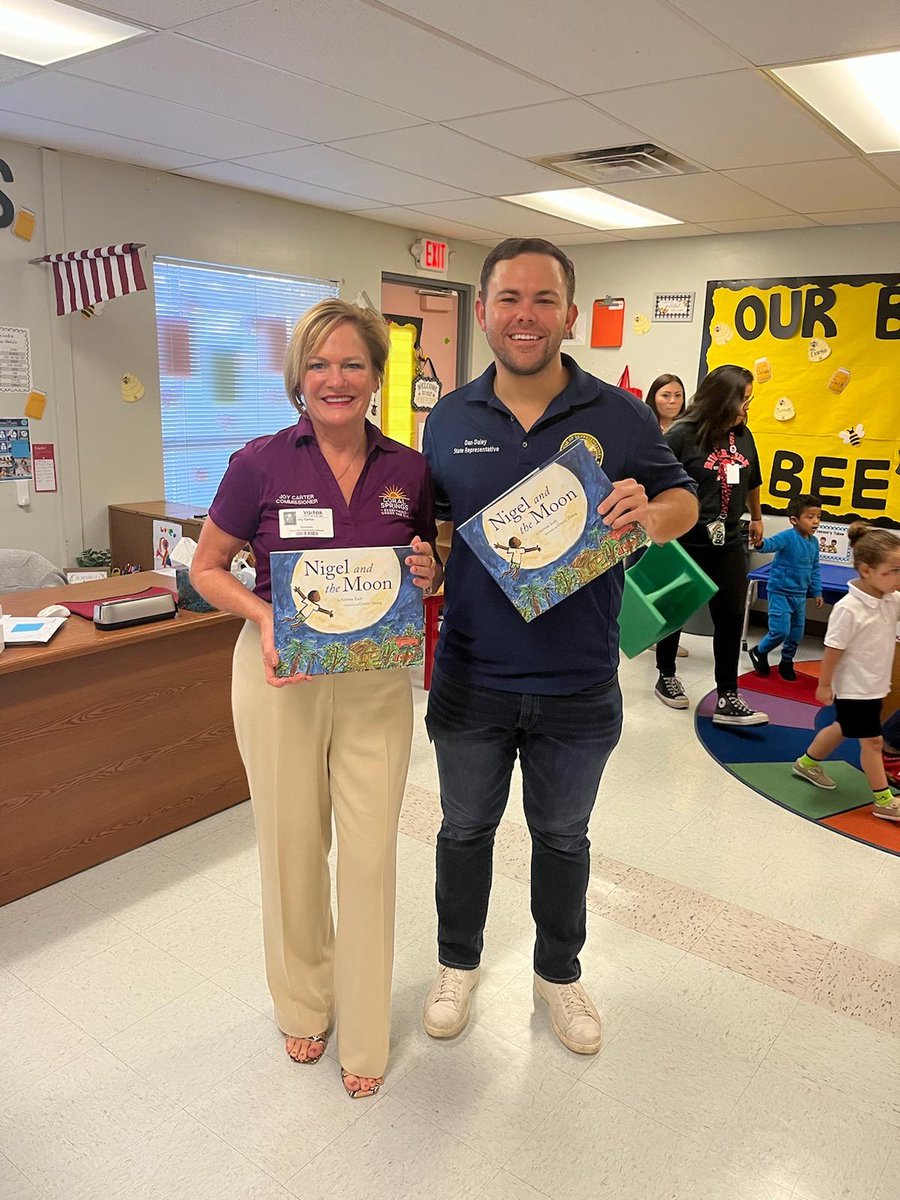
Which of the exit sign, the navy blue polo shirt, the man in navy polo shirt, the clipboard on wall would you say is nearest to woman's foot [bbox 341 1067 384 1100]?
the man in navy polo shirt

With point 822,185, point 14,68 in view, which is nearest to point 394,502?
point 14,68

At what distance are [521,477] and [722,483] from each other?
2445mm

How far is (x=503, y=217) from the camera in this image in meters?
Answer: 5.18

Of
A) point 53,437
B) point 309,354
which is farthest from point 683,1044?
point 53,437

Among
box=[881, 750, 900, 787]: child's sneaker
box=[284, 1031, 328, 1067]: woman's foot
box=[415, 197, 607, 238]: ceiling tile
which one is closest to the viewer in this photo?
box=[284, 1031, 328, 1067]: woman's foot

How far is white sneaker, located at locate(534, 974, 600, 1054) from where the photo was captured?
200cm

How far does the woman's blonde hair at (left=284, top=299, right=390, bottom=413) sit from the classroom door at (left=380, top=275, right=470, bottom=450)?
14.3 ft

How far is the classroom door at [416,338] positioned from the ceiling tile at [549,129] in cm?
242

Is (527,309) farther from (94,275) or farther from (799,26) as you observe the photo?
(94,275)

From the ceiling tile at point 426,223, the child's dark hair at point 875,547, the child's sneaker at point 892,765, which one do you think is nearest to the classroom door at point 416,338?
the ceiling tile at point 426,223

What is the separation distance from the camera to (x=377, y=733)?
1718 millimetres

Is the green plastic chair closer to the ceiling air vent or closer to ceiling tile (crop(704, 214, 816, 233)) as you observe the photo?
the ceiling air vent

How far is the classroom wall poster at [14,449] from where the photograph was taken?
394 centimetres

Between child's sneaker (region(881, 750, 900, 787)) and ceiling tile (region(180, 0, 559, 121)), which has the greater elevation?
ceiling tile (region(180, 0, 559, 121))
